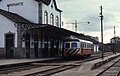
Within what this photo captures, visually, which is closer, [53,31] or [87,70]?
[87,70]

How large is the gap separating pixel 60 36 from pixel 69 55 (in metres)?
10.3

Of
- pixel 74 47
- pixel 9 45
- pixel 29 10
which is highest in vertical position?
pixel 29 10

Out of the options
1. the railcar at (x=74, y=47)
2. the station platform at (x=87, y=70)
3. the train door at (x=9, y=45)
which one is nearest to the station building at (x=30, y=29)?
the train door at (x=9, y=45)

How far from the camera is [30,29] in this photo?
47062 millimetres

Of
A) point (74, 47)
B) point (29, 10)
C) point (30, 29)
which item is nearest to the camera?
point (30, 29)

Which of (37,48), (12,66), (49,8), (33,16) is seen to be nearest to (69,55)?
(37,48)

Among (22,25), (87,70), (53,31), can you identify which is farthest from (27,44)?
(87,70)

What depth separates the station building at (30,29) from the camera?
46.9m

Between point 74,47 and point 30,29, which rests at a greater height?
point 30,29

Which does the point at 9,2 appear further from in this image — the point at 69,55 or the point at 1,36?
the point at 69,55

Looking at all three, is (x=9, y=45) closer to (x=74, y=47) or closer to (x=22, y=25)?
(x=22, y=25)

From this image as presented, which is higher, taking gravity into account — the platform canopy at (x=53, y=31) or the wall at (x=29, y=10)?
the wall at (x=29, y=10)

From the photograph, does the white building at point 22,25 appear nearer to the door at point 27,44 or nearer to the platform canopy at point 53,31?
the door at point 27,44

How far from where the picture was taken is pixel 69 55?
48344 mm
